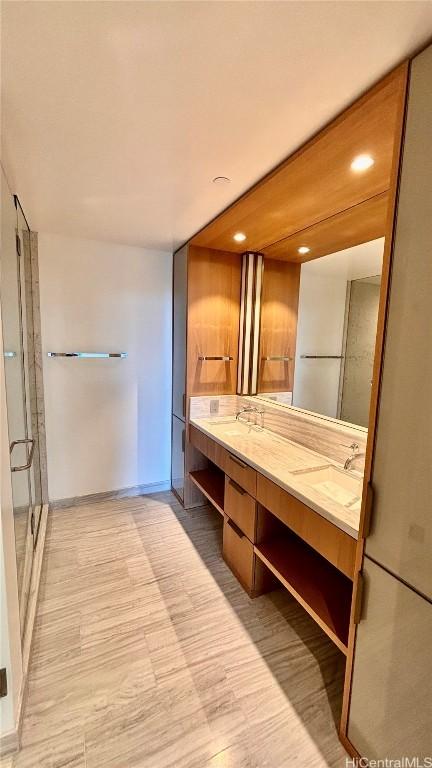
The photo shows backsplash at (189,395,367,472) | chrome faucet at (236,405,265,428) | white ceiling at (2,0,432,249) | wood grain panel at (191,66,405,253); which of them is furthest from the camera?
chrome faucet at (236,405,265,428)

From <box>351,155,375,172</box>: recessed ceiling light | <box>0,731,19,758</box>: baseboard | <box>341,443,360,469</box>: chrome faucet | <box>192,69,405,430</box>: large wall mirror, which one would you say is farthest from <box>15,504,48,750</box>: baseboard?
<box>351,155,375,172</box>: recessed ceiling light

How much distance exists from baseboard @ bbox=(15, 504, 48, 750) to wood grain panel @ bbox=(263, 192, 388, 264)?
8.30 ft

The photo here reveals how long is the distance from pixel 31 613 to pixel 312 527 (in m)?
1.60

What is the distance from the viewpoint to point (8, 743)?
1.13 m

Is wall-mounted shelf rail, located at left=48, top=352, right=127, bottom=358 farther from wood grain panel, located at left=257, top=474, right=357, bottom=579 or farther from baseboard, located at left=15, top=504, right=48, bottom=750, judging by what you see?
wood grain panel, located at left=257, top=474, right=357, bottom=579

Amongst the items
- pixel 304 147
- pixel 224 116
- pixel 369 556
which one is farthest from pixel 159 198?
pixel 369 556

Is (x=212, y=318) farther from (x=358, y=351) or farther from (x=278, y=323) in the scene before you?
(x=358, y=351)


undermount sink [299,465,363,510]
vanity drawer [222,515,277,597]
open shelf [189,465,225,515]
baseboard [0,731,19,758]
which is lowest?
baseboard [0,731,19,758]

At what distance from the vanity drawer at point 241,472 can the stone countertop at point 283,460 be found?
44 millimetres

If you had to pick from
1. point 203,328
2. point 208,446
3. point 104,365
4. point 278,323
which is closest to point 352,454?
point 208,446

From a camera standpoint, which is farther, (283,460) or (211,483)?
(211,483)

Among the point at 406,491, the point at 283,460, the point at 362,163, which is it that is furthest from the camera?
the point at 283,460

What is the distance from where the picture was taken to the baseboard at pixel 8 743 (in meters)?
1.13

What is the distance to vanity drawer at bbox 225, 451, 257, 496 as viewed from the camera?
5.82ft
